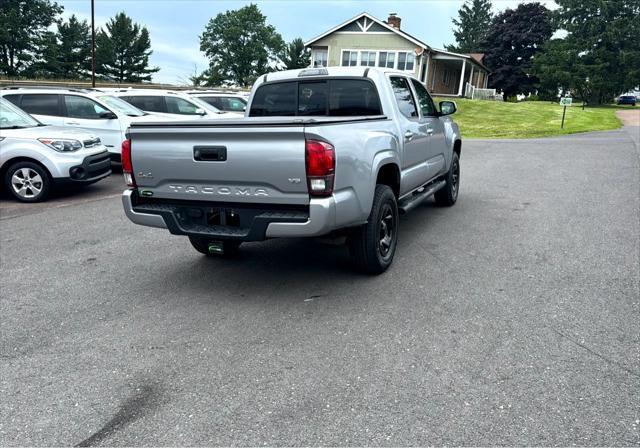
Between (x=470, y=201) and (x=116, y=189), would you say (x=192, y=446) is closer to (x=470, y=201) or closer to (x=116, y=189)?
(x=470, y=201)

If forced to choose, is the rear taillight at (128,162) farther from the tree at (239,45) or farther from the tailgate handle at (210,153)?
the tree at (239,45)

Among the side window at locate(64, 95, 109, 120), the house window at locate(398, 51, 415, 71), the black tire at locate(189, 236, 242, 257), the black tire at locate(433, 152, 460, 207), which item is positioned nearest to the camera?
the black tire at locate(189, 236, 242, 257)

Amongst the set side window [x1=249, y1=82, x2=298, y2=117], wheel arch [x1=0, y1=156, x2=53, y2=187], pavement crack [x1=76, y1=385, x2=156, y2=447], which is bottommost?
pavement crack [x1=76, y1=385, x2=156, y2=447]

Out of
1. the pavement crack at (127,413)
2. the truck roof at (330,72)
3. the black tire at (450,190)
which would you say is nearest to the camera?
the pavement crack at (127,413)

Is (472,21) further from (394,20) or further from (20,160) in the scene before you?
(20,160)

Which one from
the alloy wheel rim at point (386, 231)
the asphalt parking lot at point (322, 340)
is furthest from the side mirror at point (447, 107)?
the alloy wheel rim at point (386, 231)

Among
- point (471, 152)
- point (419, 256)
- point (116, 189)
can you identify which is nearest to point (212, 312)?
point (419, 256)

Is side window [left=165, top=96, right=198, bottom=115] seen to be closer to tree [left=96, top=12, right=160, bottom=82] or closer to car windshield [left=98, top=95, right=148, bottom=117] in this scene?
car windshield [left=98, top=95, right=148, bottom=117]

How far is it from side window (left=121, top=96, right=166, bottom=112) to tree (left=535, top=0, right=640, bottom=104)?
48.3 meters

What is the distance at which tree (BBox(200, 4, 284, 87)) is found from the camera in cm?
8319

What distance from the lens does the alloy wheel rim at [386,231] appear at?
5.18 meters

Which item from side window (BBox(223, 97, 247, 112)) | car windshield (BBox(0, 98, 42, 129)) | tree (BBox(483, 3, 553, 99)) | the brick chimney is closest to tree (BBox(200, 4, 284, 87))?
tree (BBox(483, 3, 553, 99))

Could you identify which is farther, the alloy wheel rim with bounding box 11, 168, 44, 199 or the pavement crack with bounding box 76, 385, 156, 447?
the alloy wheel rim with bounding box 11, 168, 44, 199

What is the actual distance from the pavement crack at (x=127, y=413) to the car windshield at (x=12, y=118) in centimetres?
762
